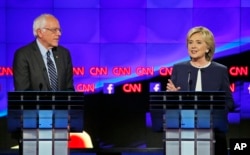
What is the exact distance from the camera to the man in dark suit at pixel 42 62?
4617 mm

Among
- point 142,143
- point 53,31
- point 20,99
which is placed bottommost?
point 142,143

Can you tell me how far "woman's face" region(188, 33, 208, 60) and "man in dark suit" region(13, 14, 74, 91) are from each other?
35.5 inches

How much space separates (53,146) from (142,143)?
12.4ft

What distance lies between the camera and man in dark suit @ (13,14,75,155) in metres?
4.62

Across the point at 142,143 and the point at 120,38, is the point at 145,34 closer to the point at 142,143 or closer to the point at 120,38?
the point at 120,38

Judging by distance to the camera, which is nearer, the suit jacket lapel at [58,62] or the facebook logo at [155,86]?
the suit jacket lapel at [58,62]

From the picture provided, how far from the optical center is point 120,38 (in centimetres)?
766

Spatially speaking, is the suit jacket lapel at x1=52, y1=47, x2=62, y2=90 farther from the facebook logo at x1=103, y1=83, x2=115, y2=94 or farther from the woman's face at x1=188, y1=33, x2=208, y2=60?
the facebook logo at x1=103, y1=83, x2=115, y2=94

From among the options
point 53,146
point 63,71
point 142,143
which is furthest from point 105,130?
point 53,146

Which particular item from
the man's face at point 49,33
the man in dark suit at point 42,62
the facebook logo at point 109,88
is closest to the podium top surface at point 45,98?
the man in dark suit at point 42,62

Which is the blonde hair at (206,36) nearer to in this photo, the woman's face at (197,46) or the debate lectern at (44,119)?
the woman's face at (197,46)

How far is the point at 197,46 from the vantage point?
4520mm

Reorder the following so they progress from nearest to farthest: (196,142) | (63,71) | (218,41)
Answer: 1. (196,142)
2. (63,71)
3. (218,41)

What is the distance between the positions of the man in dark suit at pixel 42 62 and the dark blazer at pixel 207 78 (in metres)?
0.81
